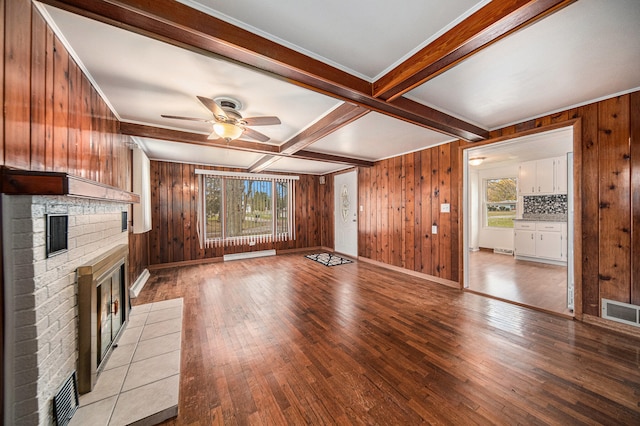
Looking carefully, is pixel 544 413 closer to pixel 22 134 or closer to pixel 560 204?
pixel 22 134

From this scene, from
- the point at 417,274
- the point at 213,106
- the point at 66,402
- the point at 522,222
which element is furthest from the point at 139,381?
the point at 522,222

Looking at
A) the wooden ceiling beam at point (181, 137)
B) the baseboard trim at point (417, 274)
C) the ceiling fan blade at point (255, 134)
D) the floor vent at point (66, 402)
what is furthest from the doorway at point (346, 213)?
the floor vent at point (66, 402)

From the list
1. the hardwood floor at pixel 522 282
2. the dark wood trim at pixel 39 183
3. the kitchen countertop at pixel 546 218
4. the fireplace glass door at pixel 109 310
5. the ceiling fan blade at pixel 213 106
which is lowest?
the hardwood floor at pixel 522 282

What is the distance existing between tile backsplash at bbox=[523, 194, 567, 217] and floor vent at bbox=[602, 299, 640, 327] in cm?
381

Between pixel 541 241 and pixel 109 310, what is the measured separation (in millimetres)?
7549

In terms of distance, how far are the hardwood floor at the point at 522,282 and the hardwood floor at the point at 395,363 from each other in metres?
0.29

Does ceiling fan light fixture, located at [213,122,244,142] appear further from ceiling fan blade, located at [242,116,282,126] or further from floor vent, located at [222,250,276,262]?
floor vent, located at [222,250,276,262]

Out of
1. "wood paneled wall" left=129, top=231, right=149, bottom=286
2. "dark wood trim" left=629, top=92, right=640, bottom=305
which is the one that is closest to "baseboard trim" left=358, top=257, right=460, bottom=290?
"dark wood trim" left=629, top=92, right=640, bottom=305

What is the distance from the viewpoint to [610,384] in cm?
164

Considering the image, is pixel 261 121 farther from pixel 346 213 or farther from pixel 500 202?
pixel 500 202

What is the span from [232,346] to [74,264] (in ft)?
4.53

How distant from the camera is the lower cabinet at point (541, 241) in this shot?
4.85 metres

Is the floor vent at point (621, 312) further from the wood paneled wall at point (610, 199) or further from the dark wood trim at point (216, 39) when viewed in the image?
the dark wood trim at point (216, 39)

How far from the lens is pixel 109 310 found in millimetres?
1920
